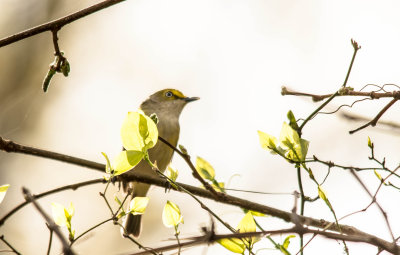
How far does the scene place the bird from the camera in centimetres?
659

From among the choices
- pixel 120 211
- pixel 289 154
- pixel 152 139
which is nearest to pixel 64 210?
pixel 120 211

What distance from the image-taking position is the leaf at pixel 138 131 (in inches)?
87.6

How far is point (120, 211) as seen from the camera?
105 inches

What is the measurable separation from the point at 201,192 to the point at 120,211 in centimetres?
48

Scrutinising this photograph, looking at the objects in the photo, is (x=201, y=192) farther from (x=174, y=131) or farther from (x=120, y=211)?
(x=174, y=131)

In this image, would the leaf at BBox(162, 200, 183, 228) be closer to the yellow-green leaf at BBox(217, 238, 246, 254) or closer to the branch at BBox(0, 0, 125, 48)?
the yellow-green leaf at BBox(217, 238, 246, 254)

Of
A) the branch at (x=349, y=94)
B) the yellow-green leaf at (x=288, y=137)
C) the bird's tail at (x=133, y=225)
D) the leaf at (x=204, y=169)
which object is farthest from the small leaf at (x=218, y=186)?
the bird's tail at (x=133, y=225)

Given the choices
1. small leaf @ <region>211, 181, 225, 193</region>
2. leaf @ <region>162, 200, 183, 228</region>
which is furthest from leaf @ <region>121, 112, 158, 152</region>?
small leaf @ <region>211, 181, 225, 193</region>

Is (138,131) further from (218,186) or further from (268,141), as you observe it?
(218,186)

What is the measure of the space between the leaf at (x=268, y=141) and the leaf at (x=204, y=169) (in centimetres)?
51

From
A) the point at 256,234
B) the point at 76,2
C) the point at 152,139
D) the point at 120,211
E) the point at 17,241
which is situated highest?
the point at 76,2

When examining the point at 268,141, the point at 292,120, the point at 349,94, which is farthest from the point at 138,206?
the point at 349,94

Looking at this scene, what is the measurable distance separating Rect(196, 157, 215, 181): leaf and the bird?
10.7 ft

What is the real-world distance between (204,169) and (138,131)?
831 millimetres
